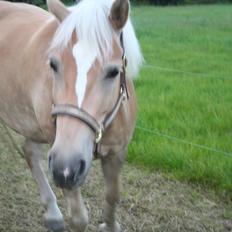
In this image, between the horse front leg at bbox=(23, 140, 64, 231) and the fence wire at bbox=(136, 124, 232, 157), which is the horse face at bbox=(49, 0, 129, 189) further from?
the fence wire at bbox=(136, 124, 232, 157)

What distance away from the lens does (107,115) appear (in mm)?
2318

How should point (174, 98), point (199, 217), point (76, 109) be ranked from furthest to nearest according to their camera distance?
point (174, 98)
point (199, 217)
point (76, 109)

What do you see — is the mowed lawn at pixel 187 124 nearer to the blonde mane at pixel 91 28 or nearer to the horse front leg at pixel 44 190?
the horse front leg at pixel 44 190

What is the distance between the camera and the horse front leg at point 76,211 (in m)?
2.84

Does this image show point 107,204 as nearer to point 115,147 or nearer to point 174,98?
point 115,147

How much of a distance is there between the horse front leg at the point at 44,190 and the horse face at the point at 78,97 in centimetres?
121

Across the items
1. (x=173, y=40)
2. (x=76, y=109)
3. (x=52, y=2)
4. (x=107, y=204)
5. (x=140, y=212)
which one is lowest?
(x=173, y=40)

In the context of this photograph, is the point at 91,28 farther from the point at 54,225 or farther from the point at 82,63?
the point at 54,225

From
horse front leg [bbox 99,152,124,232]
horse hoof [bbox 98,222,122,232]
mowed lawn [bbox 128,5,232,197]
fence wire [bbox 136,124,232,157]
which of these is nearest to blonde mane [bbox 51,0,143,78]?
horse front leg [bbox 99,152,124,232]

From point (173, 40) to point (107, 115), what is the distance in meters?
10.4

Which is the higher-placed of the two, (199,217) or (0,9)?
(0,9)

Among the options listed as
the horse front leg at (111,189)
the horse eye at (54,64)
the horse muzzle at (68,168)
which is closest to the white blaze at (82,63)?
the horse eye at (54,64)

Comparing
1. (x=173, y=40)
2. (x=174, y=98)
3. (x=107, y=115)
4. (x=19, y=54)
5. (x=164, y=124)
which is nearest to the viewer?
(x=107, y=115)

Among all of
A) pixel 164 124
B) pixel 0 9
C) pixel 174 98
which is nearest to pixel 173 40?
pixel 174 98
